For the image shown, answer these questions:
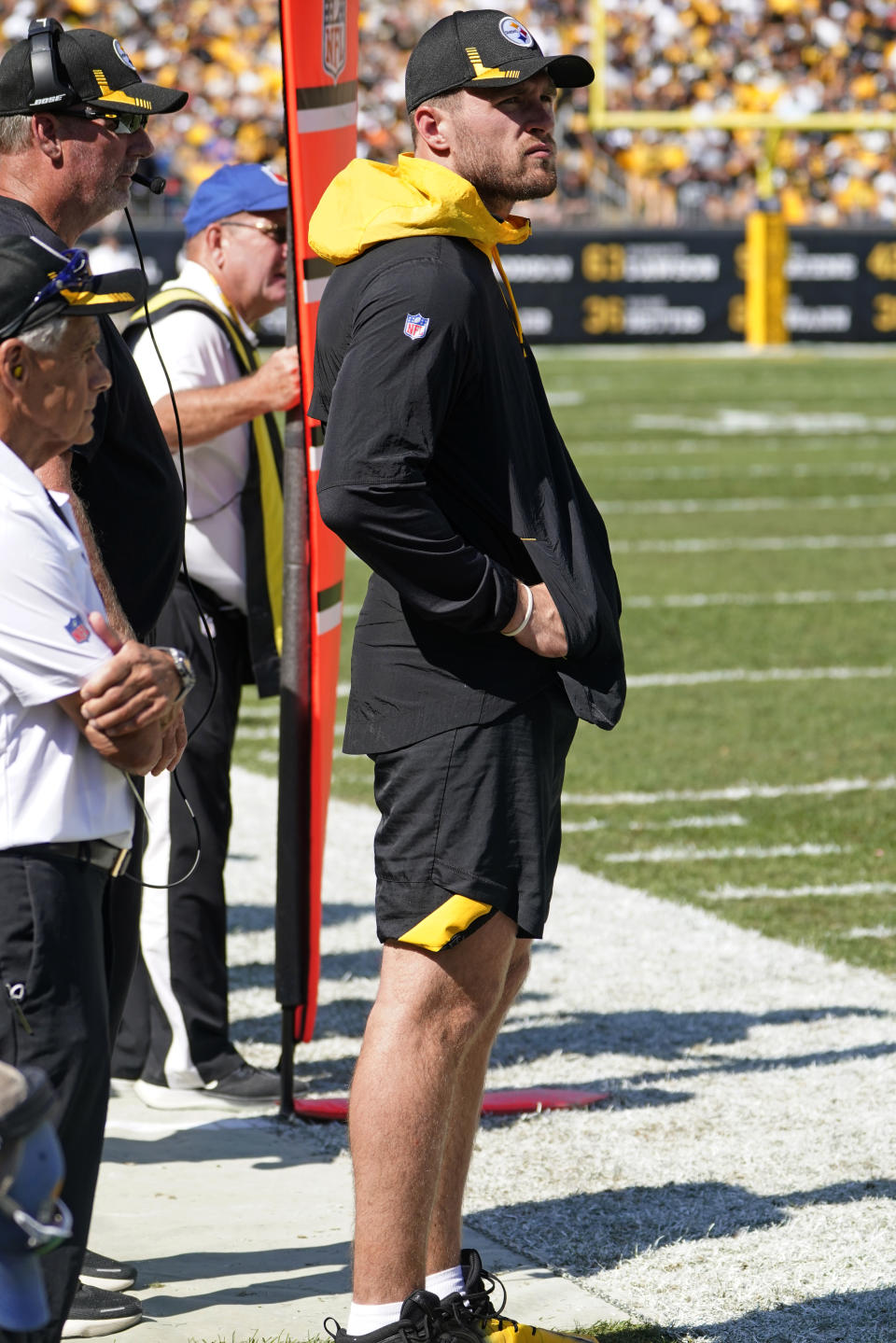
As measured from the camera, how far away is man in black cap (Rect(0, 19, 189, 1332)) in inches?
123

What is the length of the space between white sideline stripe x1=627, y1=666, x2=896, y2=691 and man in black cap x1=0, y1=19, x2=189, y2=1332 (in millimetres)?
6375

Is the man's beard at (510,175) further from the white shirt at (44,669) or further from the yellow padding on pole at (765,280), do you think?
the yellow padding on pole at (765,280)

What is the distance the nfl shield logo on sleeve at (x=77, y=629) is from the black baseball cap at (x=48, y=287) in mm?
359

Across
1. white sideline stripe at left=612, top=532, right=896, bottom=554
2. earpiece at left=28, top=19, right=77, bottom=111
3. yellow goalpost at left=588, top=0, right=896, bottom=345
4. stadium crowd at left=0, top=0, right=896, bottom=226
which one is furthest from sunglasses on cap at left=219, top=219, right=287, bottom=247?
stadium crowd at left=0, top=0, right=896, bottom=226

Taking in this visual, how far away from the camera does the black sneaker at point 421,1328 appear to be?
9.93 feet

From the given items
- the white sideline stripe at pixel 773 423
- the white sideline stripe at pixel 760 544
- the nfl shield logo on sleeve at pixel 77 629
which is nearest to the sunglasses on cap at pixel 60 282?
the nfl shield logo on sleeve at pixel 77 629

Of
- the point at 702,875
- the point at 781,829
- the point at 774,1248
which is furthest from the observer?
the point at 781,829

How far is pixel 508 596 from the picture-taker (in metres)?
3.02

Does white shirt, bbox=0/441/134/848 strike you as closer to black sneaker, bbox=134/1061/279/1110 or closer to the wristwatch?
the wristwatch

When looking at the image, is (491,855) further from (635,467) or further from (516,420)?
(635,467)

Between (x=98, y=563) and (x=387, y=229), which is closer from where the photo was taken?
(x=98, y=563)

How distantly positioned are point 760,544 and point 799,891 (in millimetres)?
7642

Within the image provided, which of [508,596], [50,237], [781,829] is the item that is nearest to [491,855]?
[508,596]

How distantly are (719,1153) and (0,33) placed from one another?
28.6 meters
